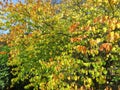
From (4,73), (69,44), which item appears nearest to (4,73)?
(4,73)

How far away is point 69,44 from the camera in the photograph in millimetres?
8672

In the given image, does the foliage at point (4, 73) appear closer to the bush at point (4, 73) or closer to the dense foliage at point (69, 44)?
the bush at point (4, 73)

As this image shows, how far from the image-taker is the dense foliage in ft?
25.0

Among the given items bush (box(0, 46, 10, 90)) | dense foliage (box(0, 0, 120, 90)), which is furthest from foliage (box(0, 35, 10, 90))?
dense foliage (box(0, 0, 120, 90))

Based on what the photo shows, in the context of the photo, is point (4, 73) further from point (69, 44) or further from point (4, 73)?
point (69, 44)

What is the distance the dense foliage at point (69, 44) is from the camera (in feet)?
25.0

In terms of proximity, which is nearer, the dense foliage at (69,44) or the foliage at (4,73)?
the dense foliage at (69,44)

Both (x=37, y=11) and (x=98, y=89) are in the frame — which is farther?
(x=37, y=11)

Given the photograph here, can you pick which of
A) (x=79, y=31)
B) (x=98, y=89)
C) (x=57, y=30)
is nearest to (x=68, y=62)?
(x=79, y=31)

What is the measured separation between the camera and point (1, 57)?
1838 centimetres

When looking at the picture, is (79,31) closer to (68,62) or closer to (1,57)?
(68,62)

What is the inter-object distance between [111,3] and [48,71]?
330cm

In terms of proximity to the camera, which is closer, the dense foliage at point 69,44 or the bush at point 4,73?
the dense foliage at point 69,44

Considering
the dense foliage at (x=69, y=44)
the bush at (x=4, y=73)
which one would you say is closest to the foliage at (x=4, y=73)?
the bush at (x=4, y=73)
